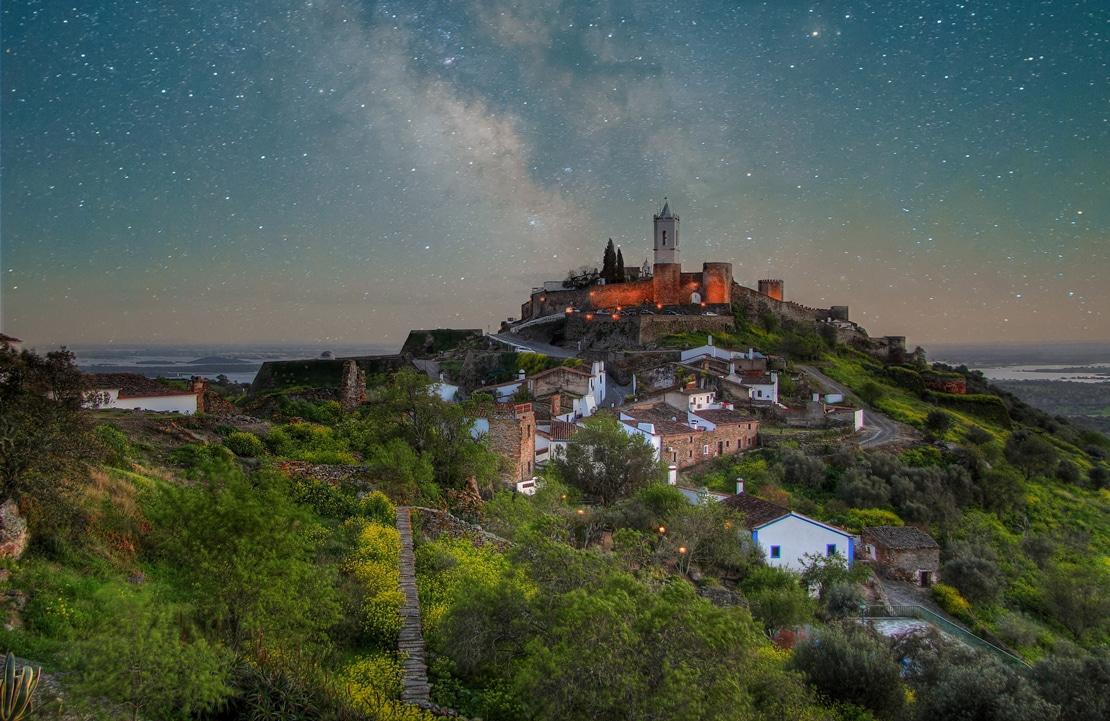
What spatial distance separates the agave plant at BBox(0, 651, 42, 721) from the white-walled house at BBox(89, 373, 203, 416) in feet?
60.1

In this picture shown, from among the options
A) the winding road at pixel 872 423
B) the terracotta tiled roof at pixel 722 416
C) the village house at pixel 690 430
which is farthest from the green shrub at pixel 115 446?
the winding road at pixel 872 423

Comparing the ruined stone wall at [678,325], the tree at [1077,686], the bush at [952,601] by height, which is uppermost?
the ruined stone wall at [678,325]

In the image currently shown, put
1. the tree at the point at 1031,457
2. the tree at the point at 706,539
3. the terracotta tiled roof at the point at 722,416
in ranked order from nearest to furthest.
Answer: the tree at the point at 706,539 < the terracotta tiled roof at the point at 722,416 < the tree at the point at 1031,457

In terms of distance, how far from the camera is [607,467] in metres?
23.9

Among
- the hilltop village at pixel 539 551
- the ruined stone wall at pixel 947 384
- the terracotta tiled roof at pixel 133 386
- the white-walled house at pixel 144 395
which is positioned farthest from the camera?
the ruined stone wall at pixel 947 384

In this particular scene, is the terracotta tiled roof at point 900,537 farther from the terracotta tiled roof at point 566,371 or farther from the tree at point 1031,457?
the tree at point 1031,457

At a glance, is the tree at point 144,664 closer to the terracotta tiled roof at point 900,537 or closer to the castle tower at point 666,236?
the terracotta tiled roof at point 900,537

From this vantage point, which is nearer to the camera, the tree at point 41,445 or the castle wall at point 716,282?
the tree at point 41,445

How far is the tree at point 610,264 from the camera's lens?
64.4 metres

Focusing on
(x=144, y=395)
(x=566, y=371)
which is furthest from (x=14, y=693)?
(x=566, y=371)

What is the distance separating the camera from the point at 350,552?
11.7m

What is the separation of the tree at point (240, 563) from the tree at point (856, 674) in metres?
7.21

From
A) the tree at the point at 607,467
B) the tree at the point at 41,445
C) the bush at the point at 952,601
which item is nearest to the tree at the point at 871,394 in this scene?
the bush at the point at 952,601

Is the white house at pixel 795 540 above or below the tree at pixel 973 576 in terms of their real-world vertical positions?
above
